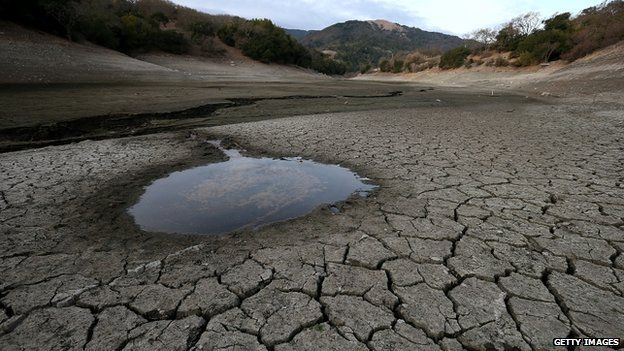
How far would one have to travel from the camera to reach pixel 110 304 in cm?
204

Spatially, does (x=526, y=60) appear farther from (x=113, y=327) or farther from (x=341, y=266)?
(x=113, y=327)

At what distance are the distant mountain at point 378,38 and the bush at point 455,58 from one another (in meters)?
80.7

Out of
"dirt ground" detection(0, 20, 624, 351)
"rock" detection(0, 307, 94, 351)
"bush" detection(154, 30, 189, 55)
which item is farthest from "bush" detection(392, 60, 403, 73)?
"rock" detection(0, 307, 94, 351)

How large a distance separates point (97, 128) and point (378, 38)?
15557 cm

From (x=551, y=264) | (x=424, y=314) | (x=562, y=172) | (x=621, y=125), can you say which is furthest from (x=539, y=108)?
(x=424, y=314)

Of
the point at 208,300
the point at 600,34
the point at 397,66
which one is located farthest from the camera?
the point at 397,66

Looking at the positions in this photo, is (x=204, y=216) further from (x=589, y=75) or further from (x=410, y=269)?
(x=589, y=75)

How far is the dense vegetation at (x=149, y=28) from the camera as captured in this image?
22202mm

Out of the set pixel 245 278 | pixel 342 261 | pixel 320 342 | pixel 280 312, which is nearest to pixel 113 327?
pixel 245 278

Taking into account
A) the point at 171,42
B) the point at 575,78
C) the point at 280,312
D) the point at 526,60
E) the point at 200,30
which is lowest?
the point at 280,312

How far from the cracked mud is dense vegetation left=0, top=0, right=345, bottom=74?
24282 millimetres

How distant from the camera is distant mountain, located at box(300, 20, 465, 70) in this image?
131 meters

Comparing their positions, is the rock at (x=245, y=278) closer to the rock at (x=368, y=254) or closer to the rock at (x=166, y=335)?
the rock at (x=166, y=335)

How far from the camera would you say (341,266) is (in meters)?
2.42
